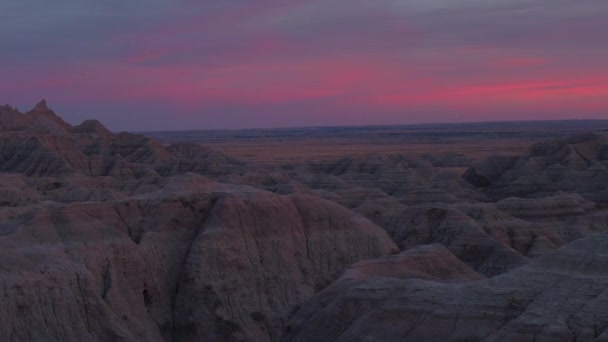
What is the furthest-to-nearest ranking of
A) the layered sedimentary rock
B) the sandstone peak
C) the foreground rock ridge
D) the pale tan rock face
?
the sandstone peak → the pale tan rock face → the foreground rock ridge → the layered sedimentary rock

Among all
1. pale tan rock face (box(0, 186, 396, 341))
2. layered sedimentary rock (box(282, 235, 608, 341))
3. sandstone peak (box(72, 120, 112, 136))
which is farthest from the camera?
sandstone peak (box(72, 120, 112, 136))

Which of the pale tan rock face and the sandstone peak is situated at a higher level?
the sandstone peak

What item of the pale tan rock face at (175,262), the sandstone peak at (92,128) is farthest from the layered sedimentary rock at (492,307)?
the sandstone peak at (92,128)

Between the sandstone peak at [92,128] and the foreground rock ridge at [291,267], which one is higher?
the sandstone peak at [92,128]

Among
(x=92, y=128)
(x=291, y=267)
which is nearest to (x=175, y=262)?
(x=291, y=267)

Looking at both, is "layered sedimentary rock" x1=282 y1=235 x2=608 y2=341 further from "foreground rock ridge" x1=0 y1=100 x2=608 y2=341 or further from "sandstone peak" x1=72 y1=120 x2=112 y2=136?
"sandstone peak" x1=72 y1=120 x2=112 y2=136

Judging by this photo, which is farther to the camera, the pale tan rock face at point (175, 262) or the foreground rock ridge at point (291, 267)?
the pale tan rock face at point (175, 262)

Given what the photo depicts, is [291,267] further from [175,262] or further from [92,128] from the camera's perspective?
[92,128]

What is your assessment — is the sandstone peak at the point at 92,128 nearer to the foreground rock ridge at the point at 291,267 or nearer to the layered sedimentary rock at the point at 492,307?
the foreground rock ridge at the point at 291,267

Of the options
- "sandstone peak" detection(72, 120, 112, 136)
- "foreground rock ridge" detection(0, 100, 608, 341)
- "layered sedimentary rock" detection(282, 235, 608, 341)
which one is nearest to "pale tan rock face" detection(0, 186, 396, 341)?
"foreground rock ridge" detection(0, 100, 608, 341)
